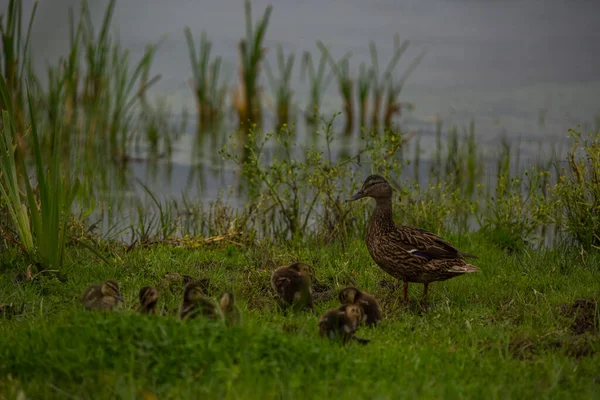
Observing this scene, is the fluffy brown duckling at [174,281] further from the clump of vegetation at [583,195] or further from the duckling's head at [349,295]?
the clump of vegetation at [583,195]

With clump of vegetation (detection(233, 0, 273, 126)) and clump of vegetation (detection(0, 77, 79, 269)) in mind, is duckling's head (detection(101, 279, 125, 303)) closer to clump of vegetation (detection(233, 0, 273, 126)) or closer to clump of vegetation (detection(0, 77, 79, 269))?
clump of vegetation (detection(0, 77, 79, 269))

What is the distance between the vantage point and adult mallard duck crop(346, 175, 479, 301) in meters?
7.23

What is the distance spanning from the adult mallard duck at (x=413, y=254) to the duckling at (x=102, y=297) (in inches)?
105

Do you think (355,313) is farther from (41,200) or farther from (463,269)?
(41,200)

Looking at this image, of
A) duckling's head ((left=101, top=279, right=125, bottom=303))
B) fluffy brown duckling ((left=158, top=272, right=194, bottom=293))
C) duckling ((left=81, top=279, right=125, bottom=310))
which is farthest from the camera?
fluffy brown duckling ((left=158, top=272, right=194, bottom=293))

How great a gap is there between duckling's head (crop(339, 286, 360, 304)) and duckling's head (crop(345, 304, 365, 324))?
249mm

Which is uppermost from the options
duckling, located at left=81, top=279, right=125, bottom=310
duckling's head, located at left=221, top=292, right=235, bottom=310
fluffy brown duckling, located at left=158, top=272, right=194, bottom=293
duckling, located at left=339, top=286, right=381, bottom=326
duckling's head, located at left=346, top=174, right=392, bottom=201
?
duckling's head, located at left=346, top=174, right=392, bottom=201

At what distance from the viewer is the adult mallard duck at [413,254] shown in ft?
23.7

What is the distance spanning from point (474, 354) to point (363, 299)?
3.99ft

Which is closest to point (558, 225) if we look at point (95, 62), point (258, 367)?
point (258, 367)

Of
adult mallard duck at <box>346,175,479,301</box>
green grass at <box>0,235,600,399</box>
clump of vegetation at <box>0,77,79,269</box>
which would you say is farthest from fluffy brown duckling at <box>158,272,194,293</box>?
adult mallard duck at <box>346,175,479,301</box>

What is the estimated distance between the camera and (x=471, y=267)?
7289 mm

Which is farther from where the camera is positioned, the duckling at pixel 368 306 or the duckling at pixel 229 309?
the duckling at pixel 368 306

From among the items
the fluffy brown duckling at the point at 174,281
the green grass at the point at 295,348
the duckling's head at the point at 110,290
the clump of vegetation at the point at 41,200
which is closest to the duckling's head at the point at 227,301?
the green grass at the point at 295,348
